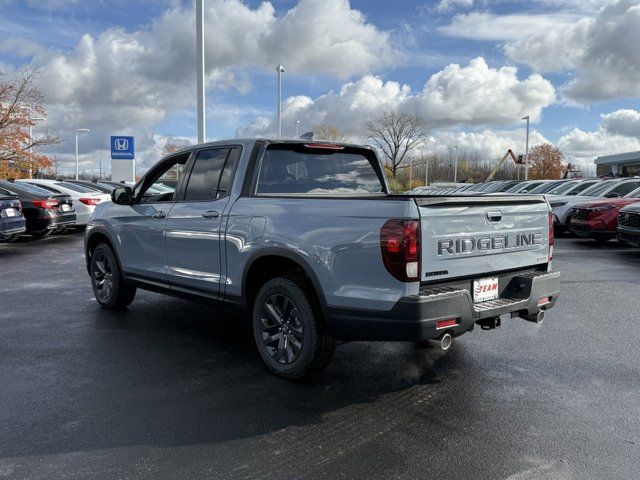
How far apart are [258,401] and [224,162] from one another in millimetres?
2166

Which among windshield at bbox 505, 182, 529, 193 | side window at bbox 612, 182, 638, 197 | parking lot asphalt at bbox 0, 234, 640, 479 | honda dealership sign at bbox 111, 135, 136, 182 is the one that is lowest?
parking lot asphalt at bbox 0, 234, 640, 479

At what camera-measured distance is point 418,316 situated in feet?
11.7

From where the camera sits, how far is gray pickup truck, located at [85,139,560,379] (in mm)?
3637

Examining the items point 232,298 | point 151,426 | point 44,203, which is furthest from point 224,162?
point 44,203

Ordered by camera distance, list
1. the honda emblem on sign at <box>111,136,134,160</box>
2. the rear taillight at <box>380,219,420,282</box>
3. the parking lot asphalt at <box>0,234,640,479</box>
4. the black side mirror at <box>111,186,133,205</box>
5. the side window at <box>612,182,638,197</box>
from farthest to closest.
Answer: the honda emblem on sign at <box>111,136,134,160</box>, the side window at <box>612,182,638,197</box>, the black side mirror at <box>111,186,133,205</box>, the rear taillight at <box>380,219,420,282</box>, the parking lot asphalt at <box>0,234,640,479</box>

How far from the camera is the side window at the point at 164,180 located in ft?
18.7

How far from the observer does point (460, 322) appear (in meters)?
3.76

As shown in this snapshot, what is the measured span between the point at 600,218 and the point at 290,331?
1168 cm

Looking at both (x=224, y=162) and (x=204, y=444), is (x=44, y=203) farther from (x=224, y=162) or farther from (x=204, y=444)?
(x=204, y=444)

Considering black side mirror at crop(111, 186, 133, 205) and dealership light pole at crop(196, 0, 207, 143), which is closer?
black side mirror at crop(111, 186, 133, 205)

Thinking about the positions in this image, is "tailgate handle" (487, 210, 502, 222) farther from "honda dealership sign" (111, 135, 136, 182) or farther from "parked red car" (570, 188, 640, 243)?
"honda dealership sign" (111, 135, 136, 182)

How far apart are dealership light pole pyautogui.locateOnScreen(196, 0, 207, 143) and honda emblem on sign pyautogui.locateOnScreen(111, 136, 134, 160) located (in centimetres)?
1099

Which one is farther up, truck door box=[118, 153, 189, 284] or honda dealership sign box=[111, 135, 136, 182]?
honda dealership sign box=[111, 135, 136, 182]

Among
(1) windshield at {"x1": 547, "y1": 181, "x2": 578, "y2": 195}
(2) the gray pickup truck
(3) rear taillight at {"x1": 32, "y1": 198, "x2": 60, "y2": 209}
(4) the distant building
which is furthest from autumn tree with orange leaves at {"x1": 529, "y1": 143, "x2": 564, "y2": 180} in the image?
(2) the gray pickup truck
